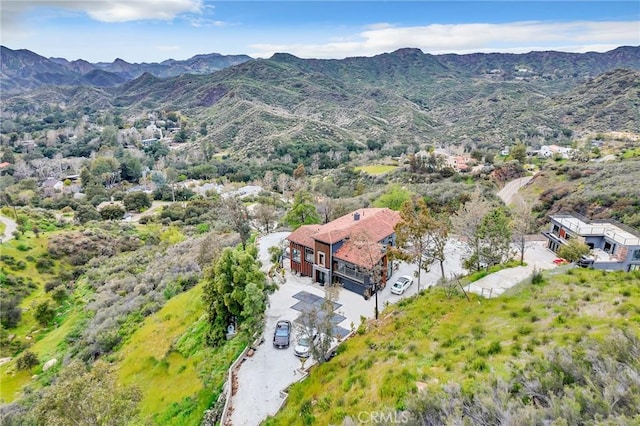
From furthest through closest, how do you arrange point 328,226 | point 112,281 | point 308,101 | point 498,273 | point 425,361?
point 308,101, point 112,281, point 328,226, point 498,273, point 425,361

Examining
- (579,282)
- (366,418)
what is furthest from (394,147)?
(366,418)

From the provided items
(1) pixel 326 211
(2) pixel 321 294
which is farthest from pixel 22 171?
(2) pixel 321 294

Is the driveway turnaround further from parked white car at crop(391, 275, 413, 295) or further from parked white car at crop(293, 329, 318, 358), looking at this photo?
parked white car at crop(293, 329, 318, 358)

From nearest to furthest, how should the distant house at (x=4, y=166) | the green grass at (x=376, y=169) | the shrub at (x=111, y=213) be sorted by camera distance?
the shrub at (x=111, y=213) < the green grass at (x=376, y=169) < the distant house at (x=4, y=166)

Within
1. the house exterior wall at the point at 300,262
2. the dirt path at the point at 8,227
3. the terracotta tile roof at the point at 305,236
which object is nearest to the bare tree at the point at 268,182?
the dirt path at the point at 8,227

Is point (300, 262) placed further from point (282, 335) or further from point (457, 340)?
point (457, 340)

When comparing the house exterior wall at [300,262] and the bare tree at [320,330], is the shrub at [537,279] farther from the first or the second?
the house exterior wall at [300,262]

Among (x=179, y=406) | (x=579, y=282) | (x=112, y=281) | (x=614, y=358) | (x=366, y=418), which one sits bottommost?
(x=112, y=281)

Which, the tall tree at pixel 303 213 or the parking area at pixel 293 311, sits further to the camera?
the tall tree at pixel 303 213

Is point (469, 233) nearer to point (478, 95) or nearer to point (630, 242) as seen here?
point (630, 242)
